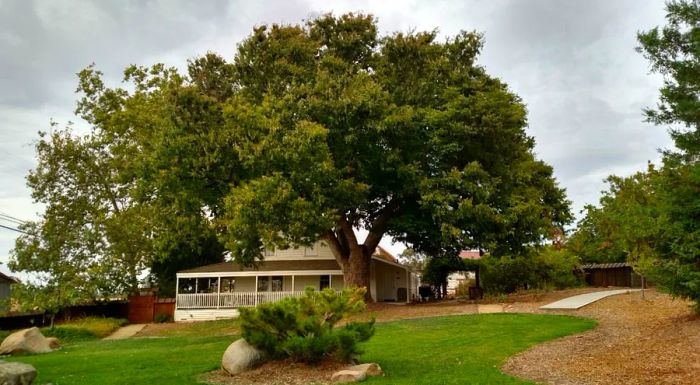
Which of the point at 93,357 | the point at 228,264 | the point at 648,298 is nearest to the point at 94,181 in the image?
the point at 228,264

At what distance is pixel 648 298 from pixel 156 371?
1816 cm

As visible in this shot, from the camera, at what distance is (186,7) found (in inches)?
599

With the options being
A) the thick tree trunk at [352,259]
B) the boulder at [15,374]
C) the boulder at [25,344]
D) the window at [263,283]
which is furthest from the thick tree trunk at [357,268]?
the boulder at [15,374]

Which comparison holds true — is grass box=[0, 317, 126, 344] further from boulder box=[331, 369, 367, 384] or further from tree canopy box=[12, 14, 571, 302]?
boulder box=[331, 369, 367, 384]

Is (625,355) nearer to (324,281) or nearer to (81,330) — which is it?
(324,281)

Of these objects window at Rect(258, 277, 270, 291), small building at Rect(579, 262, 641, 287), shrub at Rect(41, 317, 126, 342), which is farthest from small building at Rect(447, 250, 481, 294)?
shrub at Rect(41, 317, 126, 342)

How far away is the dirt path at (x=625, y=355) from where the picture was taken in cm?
898

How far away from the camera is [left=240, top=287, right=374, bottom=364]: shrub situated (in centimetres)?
1020

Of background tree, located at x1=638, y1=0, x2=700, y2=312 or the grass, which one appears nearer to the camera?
background tree, located at x1=638, y1=0, x2=700, y2=312

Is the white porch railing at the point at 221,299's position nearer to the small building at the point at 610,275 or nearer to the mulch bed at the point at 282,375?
the mulch bed at the point at 282,375

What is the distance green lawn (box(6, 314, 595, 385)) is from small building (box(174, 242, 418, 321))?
1216cm

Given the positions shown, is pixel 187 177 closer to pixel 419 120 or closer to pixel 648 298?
pixel 419 120

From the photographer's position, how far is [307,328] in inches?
408

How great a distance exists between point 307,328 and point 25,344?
456 inches
